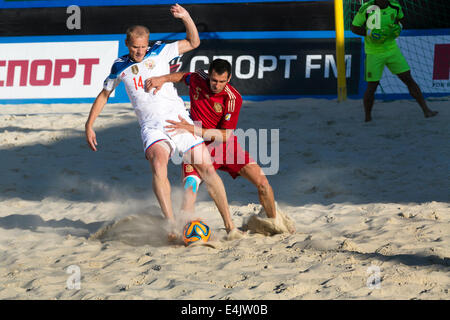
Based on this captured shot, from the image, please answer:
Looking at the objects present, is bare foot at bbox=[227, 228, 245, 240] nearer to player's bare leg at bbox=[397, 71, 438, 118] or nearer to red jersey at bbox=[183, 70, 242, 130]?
red jersey at bbox=[183, 70, 242, 130]

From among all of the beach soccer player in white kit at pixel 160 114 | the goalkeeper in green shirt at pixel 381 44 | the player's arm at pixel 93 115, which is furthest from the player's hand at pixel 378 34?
the player's arm at pixel 93 115

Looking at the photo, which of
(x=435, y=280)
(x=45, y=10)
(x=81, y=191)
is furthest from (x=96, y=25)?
(x=435, y=280)

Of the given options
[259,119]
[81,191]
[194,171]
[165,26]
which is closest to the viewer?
[194,171]

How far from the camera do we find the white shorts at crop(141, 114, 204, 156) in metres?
4.50

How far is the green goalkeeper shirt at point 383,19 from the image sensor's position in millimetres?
7863

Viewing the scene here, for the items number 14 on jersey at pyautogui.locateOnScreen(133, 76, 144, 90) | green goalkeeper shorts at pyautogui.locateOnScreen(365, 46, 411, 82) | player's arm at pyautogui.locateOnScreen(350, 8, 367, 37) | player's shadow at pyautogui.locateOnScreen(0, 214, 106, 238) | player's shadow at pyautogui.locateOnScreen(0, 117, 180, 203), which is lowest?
player's shadow at pyautogui.locateOnScreen(0, 214, 106, 238)

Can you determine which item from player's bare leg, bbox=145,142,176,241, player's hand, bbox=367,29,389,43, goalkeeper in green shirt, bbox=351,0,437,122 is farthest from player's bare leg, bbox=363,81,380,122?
player's bare leg, bbox=145,142,176,241

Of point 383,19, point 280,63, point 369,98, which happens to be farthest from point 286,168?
point 280,63

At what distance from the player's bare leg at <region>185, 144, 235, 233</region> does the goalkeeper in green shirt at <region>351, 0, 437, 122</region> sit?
4.02 metres

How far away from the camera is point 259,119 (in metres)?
8.30

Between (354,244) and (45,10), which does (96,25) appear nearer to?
(45,10)

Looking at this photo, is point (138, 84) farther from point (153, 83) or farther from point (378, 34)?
point (378, 34)

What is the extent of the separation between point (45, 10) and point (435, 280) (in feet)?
27.8

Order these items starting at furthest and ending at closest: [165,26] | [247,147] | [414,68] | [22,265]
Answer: [165,26] < [414,68] < [247,147] < [22,265]
